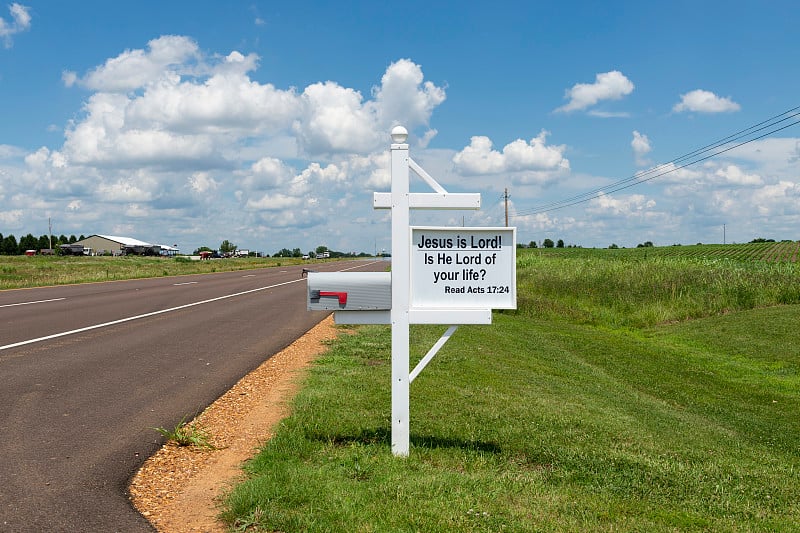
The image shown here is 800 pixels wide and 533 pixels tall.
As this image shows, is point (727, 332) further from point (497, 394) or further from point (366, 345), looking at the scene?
point (497, 394)

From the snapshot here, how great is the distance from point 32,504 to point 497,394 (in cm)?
510

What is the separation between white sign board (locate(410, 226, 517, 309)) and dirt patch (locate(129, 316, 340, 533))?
1998mm

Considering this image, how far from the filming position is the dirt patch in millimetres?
4438

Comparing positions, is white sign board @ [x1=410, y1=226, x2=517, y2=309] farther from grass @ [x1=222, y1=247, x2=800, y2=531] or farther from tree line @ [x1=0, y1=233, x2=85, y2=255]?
tree line @ [x1=0, y1=233, x2=85, y2=255]

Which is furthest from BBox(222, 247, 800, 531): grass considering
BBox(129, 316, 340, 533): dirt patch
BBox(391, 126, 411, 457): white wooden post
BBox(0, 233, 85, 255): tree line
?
BBox(0, 233, 85, 255): tree line

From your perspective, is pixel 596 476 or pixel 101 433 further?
pixel 101 433

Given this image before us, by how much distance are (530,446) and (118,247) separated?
515ft

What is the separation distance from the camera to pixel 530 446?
19.5ft

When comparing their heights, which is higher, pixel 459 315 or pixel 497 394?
pixel 459 315

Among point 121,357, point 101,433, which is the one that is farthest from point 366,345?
point 101,433

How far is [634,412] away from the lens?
8641mm

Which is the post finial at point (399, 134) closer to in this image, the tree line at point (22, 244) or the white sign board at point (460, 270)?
the white sign board at point (460, 270)

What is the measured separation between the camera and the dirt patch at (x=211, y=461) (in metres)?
4.44

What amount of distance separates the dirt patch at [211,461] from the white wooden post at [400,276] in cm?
130
